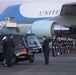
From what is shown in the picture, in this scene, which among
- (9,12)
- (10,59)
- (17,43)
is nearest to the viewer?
(10,59)

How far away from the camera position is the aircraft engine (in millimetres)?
35531

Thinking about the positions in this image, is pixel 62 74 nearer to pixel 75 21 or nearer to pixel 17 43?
pixel 17 43

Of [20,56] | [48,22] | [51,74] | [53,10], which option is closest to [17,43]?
[20,56]

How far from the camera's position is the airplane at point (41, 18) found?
3566cm

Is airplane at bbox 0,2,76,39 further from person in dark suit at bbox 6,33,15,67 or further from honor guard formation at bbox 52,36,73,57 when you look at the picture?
person in dark suit at bbox 6,33,15,67

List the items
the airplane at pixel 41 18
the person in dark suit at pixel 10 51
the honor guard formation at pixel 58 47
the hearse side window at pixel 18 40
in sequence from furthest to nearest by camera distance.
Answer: the airplane at pixel 41 18 → the honor guard formation at pixel 58 47 → the hearse side window at pixel 18 40 → the person in dark suit at pixel 10 51

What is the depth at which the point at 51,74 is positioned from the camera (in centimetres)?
1730

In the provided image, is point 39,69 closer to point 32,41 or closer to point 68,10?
point 32,41

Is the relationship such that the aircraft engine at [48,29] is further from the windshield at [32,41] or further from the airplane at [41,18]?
the windshield at [32,41]

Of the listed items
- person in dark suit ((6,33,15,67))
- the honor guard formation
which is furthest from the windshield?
person in dark suit ((6,33,15,67))

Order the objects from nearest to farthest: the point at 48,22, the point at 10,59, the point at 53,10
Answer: the point at 10,59
the point at 48,22
the point at 53,10

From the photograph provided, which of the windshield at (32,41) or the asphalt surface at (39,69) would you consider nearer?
the asphalt surface at (39,69)

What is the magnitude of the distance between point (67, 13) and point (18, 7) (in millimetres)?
6859

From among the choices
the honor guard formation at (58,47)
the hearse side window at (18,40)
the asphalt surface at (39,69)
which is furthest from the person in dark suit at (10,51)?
the honor guard formation at (58,47)
